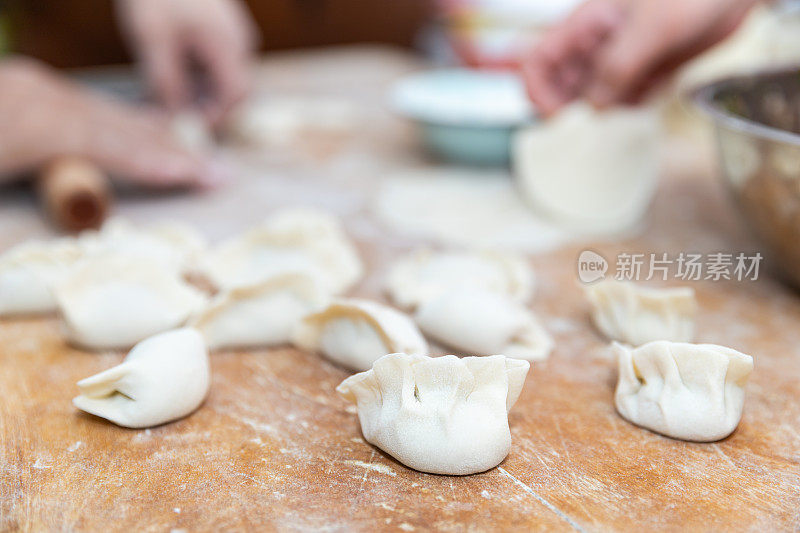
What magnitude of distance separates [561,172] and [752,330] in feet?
2.19

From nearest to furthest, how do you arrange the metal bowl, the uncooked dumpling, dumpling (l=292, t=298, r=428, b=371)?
dumpling (l=292, t=298, r=428, b=371) < the metal bowl < the uncooked dumpling

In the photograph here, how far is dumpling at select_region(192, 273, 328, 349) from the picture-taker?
124 centimetres

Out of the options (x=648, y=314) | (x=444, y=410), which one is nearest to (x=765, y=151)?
(x=648, y=314)

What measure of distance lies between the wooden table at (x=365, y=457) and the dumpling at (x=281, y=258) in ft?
0.87

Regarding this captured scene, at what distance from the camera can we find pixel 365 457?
0.98 meters

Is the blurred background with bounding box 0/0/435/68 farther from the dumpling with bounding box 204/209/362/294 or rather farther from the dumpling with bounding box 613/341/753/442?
the dumpling with bounding box 613/341/753/442

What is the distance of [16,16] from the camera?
3344 millimetres

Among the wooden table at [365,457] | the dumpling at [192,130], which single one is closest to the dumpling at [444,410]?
the wooden table at [365,457]

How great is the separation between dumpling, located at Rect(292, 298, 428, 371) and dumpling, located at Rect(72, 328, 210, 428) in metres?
0.22

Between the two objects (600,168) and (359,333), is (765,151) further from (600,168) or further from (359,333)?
(359,333)

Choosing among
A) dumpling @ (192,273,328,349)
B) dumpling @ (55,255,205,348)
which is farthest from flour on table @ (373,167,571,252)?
dumpling @ (55,255,205,348)

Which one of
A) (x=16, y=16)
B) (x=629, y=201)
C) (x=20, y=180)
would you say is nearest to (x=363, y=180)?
(x=629, y=201)

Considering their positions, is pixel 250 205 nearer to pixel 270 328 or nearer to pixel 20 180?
pixel 20 180

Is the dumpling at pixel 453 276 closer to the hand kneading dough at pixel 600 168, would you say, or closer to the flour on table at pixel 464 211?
the flour on table at pixel 464 211
